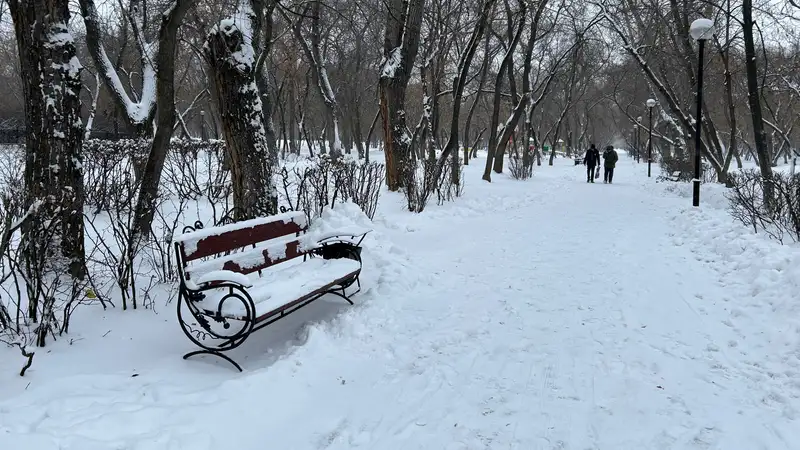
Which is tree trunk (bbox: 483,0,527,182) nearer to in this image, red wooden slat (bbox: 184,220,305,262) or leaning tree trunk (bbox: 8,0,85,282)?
red wooden slat (bbox: 184,220,305,262)

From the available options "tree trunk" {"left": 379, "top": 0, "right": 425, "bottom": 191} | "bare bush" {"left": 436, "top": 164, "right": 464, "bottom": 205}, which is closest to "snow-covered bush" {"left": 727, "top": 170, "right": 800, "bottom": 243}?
"bare bush" {"left": 436, "top": 164, "right": 464, "bottom": 205}

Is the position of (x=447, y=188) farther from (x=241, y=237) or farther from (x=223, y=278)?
(x=223, y=278)

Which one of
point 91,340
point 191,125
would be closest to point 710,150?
point 91,340

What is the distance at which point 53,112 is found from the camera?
14.4 ft

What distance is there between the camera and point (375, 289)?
17.9 feet

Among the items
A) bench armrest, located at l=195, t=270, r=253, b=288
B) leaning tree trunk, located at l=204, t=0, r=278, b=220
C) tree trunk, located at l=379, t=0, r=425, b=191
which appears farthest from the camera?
tree trunk, located at l=379, t=0, r=425, b=191

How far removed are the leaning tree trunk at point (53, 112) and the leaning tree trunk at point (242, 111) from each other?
1.70m

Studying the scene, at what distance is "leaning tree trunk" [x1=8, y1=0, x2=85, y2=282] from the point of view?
4.31 meters

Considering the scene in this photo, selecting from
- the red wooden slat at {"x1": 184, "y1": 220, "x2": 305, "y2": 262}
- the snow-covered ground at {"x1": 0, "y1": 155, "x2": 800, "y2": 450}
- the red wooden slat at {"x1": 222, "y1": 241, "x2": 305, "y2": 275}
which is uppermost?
the red wooden slat at {"x1": 184, "y1": 220, "x2": 305, "y2": 262}

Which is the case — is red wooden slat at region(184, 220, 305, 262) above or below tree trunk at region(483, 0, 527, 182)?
below

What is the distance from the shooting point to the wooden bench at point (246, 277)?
3607mm

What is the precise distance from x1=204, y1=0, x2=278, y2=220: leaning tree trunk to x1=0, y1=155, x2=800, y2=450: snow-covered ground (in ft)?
5.24

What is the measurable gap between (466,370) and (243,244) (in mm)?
2140

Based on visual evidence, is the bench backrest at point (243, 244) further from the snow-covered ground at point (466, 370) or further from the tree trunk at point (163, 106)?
the tree trunk at point (163, 106)
